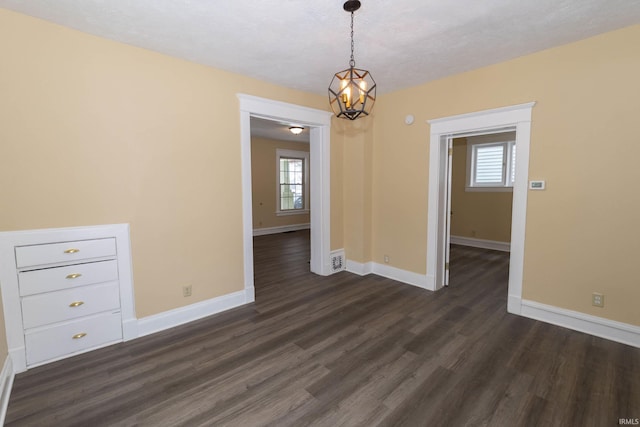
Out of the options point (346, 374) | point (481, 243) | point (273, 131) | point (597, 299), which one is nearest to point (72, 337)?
point (346, 374)

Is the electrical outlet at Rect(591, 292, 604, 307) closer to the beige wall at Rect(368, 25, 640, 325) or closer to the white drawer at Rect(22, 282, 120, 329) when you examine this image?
the beige wall at Rect(368, 25, 640, 325)

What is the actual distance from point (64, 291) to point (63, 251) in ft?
1.13

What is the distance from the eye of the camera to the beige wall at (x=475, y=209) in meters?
5.99

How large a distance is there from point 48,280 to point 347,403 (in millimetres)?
2563

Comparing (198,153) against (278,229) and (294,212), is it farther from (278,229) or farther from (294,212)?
(294,212)

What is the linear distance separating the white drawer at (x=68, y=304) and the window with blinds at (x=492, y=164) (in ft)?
22.4

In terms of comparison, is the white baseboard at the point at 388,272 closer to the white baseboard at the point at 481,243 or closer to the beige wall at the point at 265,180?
the white baseboard at the point at 481,243

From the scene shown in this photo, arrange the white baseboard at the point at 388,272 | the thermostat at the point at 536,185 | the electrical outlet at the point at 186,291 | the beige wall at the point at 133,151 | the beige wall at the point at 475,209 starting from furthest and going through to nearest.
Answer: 1. the beige wall at the point at 475,209
2. the white baseboard at the point at 388,272
3. the electrical outlet at the point at 186,291
4. the thermostat at the point at 536,185
5. the beige wall at the point at 133,151

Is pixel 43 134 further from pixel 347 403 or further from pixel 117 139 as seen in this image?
pixel 347 403

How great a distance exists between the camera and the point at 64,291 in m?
2.39

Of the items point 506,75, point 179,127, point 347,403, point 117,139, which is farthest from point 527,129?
point 117,139

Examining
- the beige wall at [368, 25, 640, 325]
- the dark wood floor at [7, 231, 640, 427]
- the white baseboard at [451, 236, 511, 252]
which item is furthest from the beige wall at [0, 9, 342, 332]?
the white baseboard at [451, 236, 511, 252]

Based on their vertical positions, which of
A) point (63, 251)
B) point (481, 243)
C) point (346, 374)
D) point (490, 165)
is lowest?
point (346, 374)

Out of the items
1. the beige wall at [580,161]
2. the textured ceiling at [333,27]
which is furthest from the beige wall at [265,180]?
Result: the beige wall at [580,161]
